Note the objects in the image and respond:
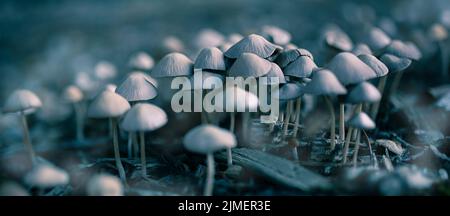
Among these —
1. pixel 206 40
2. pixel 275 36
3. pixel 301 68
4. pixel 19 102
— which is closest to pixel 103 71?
pixel 206 40

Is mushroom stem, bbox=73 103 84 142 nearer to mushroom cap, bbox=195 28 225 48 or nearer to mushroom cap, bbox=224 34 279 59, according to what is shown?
mushroom cap, bbox=195 28 225 48

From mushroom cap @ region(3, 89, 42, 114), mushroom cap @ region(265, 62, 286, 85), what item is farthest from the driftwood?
mushroom cap @ region(3, 89, 42, 114)

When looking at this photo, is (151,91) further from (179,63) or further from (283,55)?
(283,55)

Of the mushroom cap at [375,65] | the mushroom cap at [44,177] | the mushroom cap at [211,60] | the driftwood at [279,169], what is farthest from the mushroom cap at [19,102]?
the mushroom cap at [375,65]

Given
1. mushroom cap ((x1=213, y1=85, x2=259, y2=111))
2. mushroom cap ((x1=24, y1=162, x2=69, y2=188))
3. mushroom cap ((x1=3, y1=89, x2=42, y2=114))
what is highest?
mushroom cap ((x1=213, y1=85, x2=259, y2=111))

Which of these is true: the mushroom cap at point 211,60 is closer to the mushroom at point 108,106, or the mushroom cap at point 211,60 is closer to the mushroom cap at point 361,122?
the mushroom at point 108,106

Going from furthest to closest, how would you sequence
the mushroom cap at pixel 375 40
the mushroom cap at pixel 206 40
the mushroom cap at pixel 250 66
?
the mushroom cap at pixel 206 40, the mushroom cap at pixel 375 40, the mushroom cap at pixel 250 66
